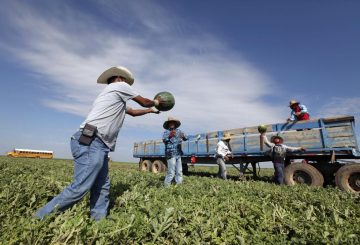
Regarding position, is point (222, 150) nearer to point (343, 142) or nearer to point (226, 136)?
point (226, 136)

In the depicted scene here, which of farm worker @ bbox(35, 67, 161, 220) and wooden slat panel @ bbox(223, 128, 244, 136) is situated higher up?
wooden slat panel @ bbox(223, 128, 244, 136)

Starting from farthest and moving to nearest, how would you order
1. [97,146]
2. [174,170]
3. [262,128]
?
[262,128] < [174,170] < [97,146]

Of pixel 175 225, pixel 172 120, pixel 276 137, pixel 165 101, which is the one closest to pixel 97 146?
pixel 175 225

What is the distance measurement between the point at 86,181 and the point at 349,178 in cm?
839

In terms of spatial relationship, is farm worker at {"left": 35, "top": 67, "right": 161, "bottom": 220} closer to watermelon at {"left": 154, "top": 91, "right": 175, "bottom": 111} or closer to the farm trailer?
watermelon at {"left": 154, "top": 91, "right": 175, "bottom": 111}

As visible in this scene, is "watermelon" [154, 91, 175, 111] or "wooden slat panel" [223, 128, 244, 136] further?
"wooden slat panel" [223, 128, 244, 136]

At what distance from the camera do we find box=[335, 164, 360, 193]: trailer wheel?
333 inches

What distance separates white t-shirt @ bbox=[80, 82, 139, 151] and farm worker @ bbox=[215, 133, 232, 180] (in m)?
8.10

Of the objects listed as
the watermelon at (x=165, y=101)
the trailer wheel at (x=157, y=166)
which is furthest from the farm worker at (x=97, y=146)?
the trailer wheel at (x=157, y=166)

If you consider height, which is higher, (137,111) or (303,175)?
(137,111)

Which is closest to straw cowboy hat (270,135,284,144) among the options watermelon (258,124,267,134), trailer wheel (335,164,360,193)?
watermelon (258,124,267,134)

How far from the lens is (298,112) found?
10461 mm

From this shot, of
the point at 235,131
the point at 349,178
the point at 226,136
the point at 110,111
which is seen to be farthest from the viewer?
the point at 226,136

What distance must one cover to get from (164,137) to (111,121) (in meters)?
5.00
